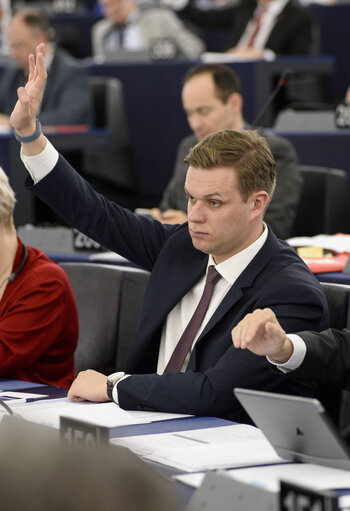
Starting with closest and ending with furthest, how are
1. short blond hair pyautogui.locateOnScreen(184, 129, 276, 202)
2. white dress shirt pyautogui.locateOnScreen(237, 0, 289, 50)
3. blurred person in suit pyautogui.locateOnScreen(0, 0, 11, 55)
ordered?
1. short blond hair pyautogui.locateOnScreen(184, 129, 276, 202)
2. white dress shirt pyautogui.locateOnScreen(237, 0, 289, 50)
3. blurred person in suit pyautogui.locateOnScreen(0, 0, 11, 55)

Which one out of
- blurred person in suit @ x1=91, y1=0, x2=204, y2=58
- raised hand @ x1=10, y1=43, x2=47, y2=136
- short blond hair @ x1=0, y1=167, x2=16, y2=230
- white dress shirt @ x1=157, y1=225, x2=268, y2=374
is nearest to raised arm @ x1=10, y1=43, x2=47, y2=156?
raised hand @ x1=10, y1=43, x2=47, y2=136

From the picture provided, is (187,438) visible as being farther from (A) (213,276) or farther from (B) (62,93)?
(B) (62,93)

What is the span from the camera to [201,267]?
8.58ft

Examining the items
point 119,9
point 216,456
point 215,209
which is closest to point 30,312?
point 215,209

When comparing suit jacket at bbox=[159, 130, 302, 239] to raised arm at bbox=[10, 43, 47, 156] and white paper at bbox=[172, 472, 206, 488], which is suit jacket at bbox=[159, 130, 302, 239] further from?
white paper at bbox=[172, 472, 206, 488]

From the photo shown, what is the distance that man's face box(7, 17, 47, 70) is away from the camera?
7.26 metres

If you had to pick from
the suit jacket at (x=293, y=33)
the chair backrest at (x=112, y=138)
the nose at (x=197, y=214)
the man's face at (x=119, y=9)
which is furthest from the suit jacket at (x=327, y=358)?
the man's face at (x=119, y=9)

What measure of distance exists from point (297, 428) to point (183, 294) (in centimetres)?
85

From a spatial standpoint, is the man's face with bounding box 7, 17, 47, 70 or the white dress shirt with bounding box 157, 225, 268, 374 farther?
the man's face with bounding box 7, 17, 47, 70

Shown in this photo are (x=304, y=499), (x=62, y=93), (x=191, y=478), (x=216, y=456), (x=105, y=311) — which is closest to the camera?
(x=304, y=499)

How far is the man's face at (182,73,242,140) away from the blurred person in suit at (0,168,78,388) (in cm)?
184

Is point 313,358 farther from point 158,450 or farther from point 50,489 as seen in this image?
point 50,489

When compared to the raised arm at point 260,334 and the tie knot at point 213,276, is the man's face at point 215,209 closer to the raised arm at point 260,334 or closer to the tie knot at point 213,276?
the tie knot at point 213,276

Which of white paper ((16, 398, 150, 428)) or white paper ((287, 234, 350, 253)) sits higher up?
white paper ((287, 234, 350, 253))
